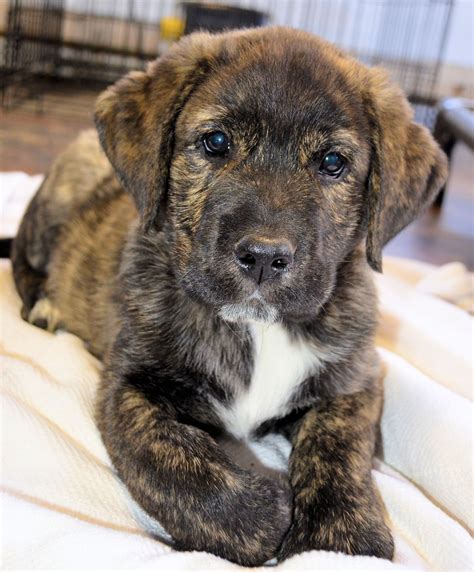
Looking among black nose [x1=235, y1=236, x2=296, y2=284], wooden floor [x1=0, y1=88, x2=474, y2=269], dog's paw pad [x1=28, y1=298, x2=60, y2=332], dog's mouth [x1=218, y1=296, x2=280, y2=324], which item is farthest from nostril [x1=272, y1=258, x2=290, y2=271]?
wooden floor [x1=0, y1=88, x2=474, y2=269]

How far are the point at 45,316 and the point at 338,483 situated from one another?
5.16 ft

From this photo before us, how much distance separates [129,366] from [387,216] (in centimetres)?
92

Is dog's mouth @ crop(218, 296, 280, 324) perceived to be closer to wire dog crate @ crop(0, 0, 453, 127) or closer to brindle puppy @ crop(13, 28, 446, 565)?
brindle puppy @ crop(13, 28, 446, 565)

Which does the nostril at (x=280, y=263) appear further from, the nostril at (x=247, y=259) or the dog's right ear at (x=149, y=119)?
the dog's right ear at (x=149, y=119)

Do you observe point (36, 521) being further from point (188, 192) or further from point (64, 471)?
point (188, 192)

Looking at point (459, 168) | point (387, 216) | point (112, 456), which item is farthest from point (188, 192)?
point (459, 168)

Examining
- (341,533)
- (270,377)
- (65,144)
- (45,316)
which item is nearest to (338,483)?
(341,533)

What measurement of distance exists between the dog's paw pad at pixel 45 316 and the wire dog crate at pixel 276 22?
7377 millimetres

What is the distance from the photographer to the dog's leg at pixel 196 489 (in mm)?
2006

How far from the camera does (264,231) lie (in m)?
2.00

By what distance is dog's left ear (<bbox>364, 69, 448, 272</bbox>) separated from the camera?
2424mm

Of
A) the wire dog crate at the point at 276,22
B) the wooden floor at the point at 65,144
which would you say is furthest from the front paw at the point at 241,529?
the wire dog crate at the point at 276,22

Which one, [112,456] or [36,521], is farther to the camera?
[112,456]

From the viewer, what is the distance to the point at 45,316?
3.25 metres
